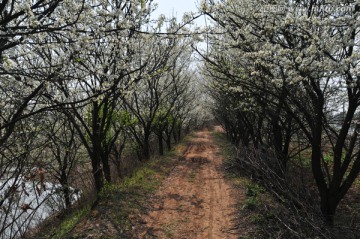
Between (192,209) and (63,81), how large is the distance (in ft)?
19.8

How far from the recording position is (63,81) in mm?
9242

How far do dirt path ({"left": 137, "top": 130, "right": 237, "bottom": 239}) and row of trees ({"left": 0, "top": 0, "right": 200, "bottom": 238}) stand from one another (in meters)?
2.53

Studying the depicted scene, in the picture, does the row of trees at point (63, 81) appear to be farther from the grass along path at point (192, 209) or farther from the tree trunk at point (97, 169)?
the grass along path at point (192, 209)

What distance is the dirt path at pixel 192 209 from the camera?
7.80 m

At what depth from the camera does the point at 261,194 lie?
10.3 metres

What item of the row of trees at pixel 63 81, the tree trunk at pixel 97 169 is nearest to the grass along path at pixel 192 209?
the tree trunk at pixel 97 169

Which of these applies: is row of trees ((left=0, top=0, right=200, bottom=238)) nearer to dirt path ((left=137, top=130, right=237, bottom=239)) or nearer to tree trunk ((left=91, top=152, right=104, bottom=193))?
tree trunk ((left=91, top=152, right=104, bottom=193))

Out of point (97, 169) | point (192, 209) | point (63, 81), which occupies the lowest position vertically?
point (192, 209)

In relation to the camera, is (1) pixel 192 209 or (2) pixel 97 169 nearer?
(1) pixel 192 209

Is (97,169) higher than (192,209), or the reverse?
(97,169)

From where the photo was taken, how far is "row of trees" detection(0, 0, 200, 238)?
163 inches

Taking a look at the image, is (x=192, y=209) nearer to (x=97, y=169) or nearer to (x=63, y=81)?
(x=97, y=169)

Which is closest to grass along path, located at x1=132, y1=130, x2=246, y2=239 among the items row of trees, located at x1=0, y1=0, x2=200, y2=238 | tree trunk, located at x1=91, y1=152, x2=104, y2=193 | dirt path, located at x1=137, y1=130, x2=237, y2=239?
dirt path, located at x1=137, y1=130, x2=237, y2=239

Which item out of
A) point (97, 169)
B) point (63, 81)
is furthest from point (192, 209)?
point (63, 81)
